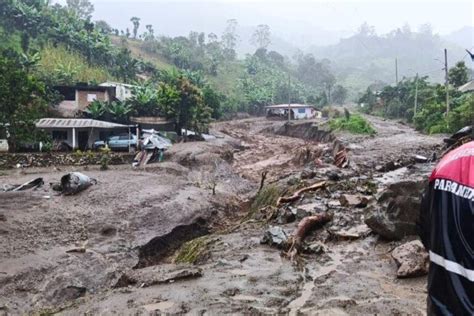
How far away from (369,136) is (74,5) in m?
98.0

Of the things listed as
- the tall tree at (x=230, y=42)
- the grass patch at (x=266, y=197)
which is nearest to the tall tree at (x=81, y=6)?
the tall tree at (x=230, y=42)

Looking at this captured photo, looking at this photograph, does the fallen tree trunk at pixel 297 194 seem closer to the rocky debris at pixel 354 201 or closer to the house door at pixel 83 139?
the rocky debris at pixel 354 201

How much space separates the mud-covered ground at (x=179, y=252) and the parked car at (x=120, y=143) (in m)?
5.58

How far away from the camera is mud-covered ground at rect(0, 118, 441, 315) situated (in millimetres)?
7363

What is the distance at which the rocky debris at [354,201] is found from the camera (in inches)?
484

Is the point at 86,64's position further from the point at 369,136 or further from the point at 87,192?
the point at 87,192

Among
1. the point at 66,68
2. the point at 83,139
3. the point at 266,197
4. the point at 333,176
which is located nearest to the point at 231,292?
the point at 333,176

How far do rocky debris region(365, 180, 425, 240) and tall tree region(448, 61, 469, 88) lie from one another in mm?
39924

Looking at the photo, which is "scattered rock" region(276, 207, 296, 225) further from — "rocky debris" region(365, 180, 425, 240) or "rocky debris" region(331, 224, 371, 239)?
"rocky debris" region(365, 180, 425, 240)

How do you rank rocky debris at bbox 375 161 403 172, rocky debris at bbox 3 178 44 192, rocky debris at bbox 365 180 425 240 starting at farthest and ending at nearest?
rocky debris at bbox 375 161 403 172 < rocky debris at bbox 3 178 44 192 < rocky debris at bbox 365 180 425 240

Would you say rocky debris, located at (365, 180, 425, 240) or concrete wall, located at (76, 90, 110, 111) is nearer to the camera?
rocky debris, located at (365, 180, 425, 240)

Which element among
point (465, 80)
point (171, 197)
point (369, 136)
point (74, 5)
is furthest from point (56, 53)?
point (74, 5)

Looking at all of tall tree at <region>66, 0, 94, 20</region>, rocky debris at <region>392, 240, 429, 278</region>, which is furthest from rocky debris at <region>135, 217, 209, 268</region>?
tall tree at <region>66, 0, 94, 20</region>

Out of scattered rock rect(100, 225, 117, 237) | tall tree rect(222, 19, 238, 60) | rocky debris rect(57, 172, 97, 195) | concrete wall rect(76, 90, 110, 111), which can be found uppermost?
tall tree rect(222, 19, 238, 60)
